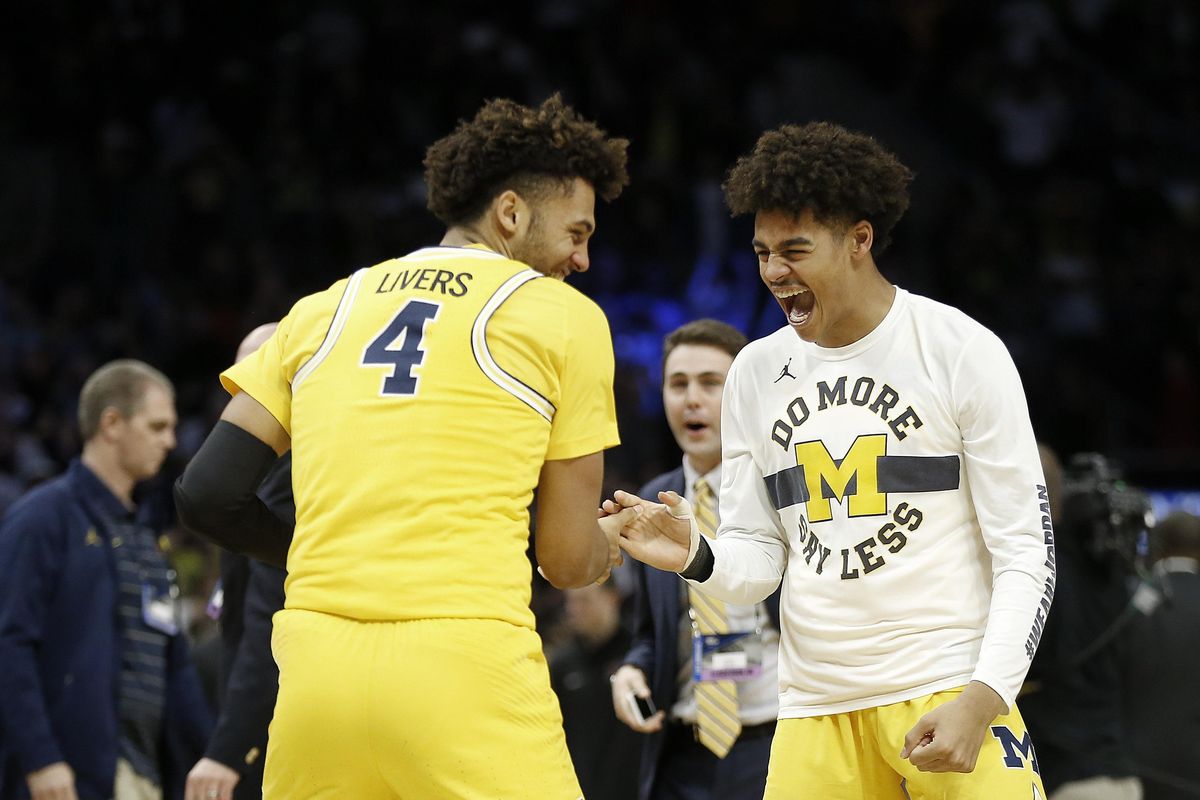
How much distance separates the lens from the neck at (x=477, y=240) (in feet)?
11.3

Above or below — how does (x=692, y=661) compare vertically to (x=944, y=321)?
below

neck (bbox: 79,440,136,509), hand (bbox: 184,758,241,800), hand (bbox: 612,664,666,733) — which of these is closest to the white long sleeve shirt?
hand (bbox: 612,664,666,733)

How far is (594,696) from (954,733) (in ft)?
15.2

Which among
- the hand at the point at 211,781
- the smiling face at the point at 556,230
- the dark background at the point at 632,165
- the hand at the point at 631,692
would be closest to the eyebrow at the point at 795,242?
the smiling face at the point at 556,230

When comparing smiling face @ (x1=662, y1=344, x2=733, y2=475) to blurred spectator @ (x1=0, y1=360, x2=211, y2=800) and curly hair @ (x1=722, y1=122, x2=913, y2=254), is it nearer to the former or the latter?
curly hair @ (x1=722, y1=122, x2=913, y2=254)

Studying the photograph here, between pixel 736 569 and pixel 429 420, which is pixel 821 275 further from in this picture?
pixel 429 420

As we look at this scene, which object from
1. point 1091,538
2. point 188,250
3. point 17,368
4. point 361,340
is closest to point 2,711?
point 361,340

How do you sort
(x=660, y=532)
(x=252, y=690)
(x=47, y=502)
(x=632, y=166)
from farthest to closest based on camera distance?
(x=632, y=166) < (x=47, y=502) < (x=252, y=690) < (x=660, y=532)

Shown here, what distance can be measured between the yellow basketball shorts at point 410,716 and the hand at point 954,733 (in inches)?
29.1

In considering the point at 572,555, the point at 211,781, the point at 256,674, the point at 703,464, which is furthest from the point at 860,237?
the point at 211,781

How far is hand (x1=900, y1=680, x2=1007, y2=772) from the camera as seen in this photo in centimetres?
305

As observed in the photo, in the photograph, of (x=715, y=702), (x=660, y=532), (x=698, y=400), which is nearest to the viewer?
(x=660, y=532)

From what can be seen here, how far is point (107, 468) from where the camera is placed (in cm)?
587

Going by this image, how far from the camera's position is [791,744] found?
11.3 ft
